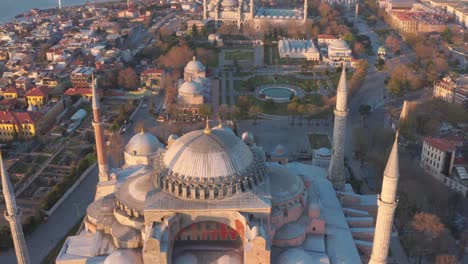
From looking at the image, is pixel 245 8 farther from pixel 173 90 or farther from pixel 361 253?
pixel 361 253

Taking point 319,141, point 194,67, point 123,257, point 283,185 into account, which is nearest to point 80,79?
point 194,67

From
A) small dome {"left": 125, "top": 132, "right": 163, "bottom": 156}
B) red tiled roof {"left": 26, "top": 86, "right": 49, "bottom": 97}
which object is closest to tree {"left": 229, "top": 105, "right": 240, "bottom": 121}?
small dome {"left": 125, "top": 132, "right": 163, "bottom": 156}

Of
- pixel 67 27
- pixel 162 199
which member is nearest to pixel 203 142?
pixel 162 199

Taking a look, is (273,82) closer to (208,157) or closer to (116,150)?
(116,150)

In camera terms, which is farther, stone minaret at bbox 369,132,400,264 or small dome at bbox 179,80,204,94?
small dome at bbox 179,80,204,94

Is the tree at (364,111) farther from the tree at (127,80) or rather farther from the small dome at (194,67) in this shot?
the tree at (127,80)

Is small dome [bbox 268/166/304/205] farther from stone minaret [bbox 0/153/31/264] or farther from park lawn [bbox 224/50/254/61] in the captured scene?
park lawn [bbox 224/50/254/61]

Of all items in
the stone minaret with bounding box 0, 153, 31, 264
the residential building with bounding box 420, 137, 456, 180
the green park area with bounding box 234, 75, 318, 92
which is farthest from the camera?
the green park area with bounding box 234, 75, 318, 92
